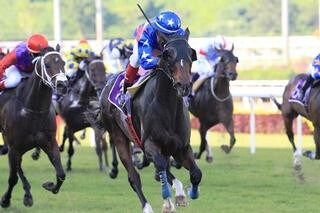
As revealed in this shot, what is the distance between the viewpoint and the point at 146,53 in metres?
7.54

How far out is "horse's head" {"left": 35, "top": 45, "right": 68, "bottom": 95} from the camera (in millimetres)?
8484

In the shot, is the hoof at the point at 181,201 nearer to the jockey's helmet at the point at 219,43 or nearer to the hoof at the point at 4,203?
the hoof at the point at 4,203

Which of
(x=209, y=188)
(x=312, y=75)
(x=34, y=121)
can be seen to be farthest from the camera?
(x=312, y=75)

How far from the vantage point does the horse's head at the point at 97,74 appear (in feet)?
42.5

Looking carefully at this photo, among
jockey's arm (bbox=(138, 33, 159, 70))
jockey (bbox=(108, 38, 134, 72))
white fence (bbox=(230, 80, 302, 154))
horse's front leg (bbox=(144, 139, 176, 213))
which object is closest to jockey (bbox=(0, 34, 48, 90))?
jockey's arm (bbox=(138, 33, 159, 70))

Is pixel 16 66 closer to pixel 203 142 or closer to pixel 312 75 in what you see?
pixel 312 75

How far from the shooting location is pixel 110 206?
9078mm

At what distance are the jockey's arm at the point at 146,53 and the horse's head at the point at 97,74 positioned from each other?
5.21 m

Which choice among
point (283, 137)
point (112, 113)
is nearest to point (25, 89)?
point (112, 113)

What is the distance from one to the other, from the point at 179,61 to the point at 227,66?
683 cm

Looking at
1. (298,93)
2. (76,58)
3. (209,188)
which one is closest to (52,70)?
(209,188)

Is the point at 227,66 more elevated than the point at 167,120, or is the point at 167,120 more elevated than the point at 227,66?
the point at 167,120

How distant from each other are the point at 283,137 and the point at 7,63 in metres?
11.6

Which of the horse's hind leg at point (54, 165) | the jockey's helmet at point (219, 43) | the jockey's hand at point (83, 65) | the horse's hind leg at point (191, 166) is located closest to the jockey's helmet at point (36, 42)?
the horse's hind leg at point (54, 165)
